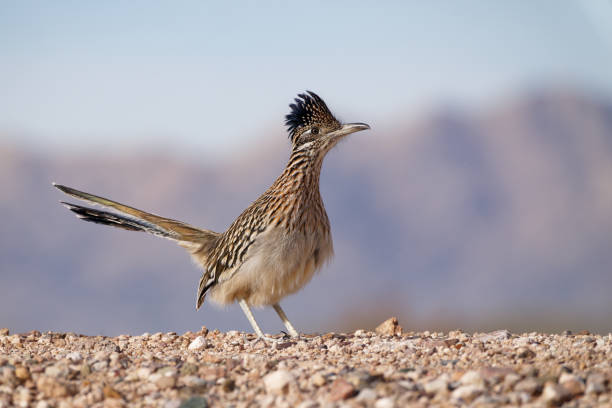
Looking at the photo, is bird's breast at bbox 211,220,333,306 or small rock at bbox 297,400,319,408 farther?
bird's breast at bbox 211,220,333,306

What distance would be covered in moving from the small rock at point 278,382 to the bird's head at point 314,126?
352cm

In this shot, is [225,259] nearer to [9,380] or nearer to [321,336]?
[321,336]

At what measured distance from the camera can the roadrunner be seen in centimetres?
729

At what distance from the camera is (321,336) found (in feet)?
24.4

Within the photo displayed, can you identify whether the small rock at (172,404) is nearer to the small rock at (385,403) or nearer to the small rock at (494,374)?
the small rock at (385,403)

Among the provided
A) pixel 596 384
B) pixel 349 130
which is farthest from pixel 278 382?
pixel 349 130

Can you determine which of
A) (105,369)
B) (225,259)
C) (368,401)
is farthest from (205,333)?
(368,401)

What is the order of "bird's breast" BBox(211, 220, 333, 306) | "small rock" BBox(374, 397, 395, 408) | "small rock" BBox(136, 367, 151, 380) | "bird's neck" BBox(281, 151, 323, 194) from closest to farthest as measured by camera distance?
"small rock" BBox(374, 397, 395, 408), "small rock" BBox(136, 367, 151, 380), "bird's breast" BBox(211, 220, 333, 306), "bird's neck" BBox(281, 151, 323, 194)

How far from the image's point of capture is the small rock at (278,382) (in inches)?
181

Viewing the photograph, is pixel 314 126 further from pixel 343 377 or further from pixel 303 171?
pixel 343 377

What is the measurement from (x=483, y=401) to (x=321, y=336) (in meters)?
3.45

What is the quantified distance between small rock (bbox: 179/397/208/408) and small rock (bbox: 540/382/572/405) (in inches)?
78.9

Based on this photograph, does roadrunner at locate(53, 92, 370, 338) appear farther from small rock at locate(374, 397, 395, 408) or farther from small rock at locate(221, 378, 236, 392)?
small rock at locate(374, 397, 395, 408)

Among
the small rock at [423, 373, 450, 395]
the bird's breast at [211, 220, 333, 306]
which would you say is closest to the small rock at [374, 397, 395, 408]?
the small rock at [423, 373, 450, 395]
